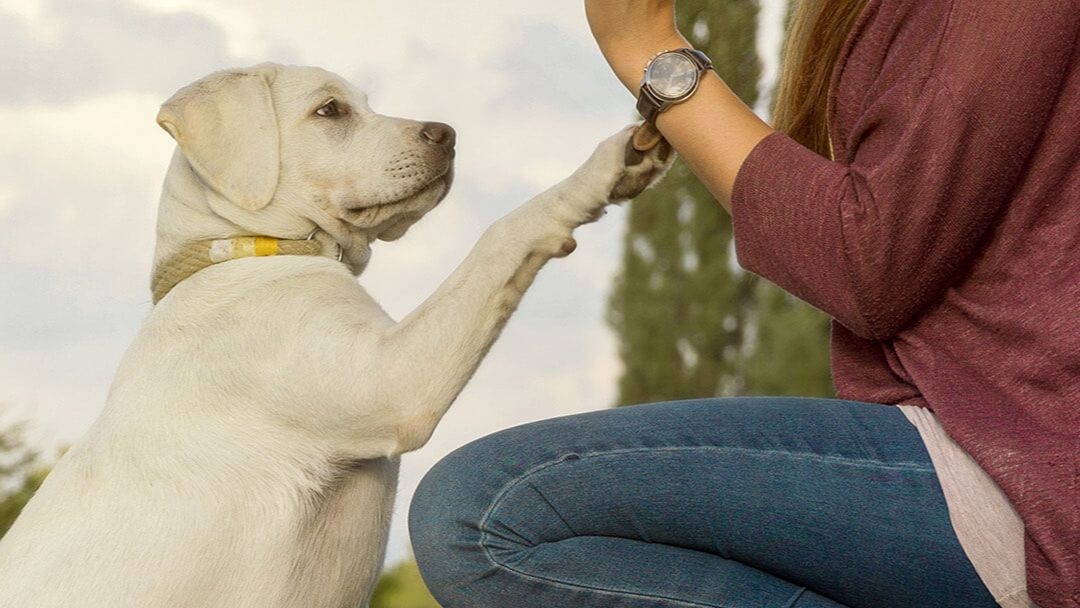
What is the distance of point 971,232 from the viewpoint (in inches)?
71.1

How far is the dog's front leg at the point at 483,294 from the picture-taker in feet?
7.50

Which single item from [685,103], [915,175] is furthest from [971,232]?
[685,103]

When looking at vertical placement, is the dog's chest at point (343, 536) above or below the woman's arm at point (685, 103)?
below

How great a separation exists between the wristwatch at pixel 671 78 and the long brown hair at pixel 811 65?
13.6 inches

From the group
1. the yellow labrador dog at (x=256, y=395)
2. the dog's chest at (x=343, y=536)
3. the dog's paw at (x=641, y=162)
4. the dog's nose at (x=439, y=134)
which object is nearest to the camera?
the dog's paw at (x=641, y=162)

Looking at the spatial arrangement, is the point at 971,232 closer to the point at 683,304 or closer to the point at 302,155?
the point at 302,155

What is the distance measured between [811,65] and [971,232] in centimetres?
71

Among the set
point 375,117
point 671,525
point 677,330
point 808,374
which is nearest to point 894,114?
point 671,525

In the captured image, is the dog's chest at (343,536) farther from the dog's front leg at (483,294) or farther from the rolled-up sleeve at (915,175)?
the rolled-up sleeve at (915,175)

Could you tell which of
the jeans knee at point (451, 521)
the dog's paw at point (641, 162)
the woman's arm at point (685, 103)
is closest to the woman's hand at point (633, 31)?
the woman's arm at point (685, 103)

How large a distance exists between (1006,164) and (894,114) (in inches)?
7.1

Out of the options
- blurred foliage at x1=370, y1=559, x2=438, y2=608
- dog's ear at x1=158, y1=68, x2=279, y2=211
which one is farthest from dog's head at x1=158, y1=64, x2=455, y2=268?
blurred foliage at x1=370, y1=559, x2=438, y2=608

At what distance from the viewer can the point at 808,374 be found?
9.98 meters

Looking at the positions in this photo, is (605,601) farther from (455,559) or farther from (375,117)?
(375,117)
